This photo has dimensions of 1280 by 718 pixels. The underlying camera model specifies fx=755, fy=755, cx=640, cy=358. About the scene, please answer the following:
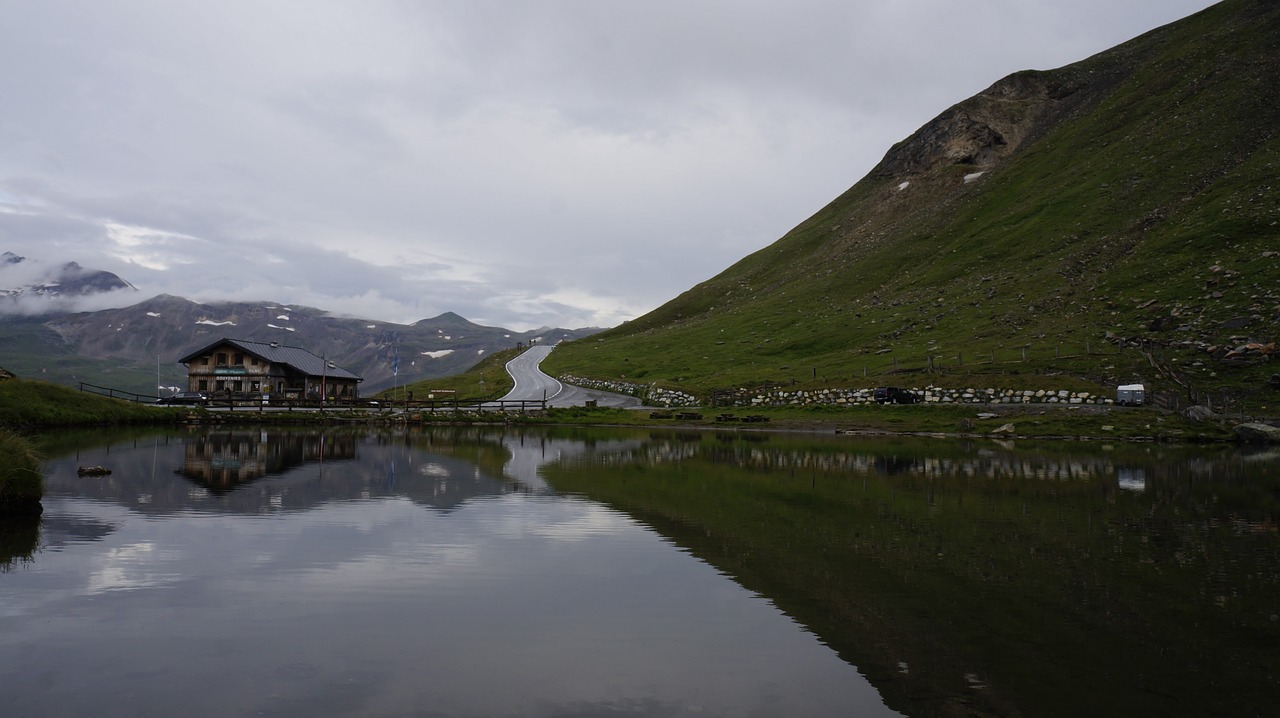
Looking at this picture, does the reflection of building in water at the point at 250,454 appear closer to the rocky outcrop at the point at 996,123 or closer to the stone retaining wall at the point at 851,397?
the stone retaining wall at the point at 851,397


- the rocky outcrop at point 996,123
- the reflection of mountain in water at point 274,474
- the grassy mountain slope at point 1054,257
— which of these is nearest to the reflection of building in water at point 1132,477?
the reflection of mountain in water at point 274,474

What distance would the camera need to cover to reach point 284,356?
398 ft

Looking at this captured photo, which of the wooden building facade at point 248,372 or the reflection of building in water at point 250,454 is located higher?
the wooden building facade at point 248,372

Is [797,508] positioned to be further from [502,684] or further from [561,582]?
[502,684]

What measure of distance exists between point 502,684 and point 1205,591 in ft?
45.7

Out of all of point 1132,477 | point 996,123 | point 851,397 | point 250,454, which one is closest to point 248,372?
point 250,454

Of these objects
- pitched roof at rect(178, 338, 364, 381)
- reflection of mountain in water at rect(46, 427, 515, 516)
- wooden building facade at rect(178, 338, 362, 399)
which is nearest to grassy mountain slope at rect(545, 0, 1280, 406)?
pitched roof at rect(178, 338, 364, 381)

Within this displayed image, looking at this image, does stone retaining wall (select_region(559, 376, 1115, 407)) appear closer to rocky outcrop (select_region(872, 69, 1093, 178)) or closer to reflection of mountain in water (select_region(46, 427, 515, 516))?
reflection of mountain in water (select_region(46, 427, 515, 516))

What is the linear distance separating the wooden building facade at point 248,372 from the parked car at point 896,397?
82.0 m

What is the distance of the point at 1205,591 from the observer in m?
15.0

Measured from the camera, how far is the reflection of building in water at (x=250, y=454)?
34.3 m

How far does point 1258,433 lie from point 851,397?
106 feet

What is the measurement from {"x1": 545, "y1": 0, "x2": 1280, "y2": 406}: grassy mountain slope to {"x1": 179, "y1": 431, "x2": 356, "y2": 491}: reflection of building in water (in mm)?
51837

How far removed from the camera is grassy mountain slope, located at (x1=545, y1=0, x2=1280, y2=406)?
73.9 metres
